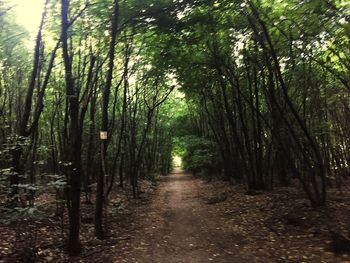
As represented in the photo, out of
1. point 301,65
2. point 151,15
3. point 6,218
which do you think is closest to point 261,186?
point 301,65

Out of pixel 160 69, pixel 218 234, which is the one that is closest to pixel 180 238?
pixel 218 234

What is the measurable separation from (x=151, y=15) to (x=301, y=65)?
6.02 metres

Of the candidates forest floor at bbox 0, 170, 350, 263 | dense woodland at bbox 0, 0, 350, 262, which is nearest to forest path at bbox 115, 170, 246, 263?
forest floor at bbox 0, 170, 350, 263

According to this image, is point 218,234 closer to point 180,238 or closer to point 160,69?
point 180,238

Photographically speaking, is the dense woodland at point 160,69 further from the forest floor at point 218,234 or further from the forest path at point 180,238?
the forest path at point 180,238

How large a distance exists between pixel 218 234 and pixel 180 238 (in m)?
1.09

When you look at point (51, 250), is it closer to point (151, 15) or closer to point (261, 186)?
point (151, 15)

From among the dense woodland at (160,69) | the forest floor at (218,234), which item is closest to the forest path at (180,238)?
the forest floor at (218,234)

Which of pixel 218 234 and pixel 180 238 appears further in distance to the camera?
pixel 218 234

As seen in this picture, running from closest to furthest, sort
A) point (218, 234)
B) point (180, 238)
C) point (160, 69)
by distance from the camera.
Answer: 1. point (180, 238)
2. point (218, 234)
3. point (160, 69)

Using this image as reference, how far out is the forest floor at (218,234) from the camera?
8125mm

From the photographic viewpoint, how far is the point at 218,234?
10398 millimetres

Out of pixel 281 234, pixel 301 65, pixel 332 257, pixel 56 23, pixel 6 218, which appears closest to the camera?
pixel 6 218

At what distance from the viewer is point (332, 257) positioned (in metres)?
7.23
